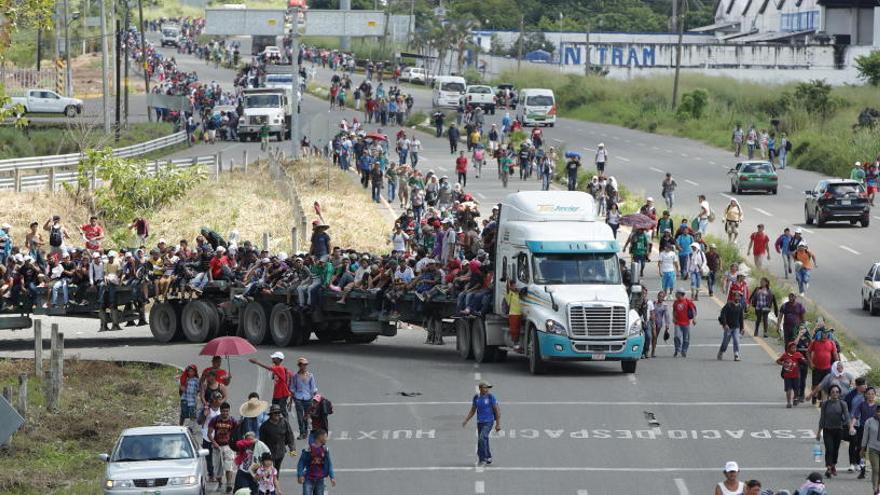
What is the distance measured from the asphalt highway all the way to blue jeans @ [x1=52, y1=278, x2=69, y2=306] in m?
1.26

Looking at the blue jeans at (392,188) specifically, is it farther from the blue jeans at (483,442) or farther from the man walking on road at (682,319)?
the blue jeans at (483,442)

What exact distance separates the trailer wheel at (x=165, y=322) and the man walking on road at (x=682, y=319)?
10.7 metres

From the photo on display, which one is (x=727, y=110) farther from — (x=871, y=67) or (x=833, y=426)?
(x=833, y=426)

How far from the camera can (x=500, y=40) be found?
152375 mm

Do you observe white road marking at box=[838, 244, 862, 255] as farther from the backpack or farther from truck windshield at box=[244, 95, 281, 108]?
truck windshield at box=[244, 95, 281, 108]

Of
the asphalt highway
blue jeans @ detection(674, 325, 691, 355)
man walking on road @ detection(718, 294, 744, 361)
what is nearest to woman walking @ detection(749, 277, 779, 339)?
A: the asphalt highway

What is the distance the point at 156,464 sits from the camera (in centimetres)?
2148

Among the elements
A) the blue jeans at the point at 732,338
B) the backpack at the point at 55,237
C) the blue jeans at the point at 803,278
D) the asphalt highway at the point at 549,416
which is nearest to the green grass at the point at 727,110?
the blue jeans at the point at 803,278

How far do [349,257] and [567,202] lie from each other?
4995 mm

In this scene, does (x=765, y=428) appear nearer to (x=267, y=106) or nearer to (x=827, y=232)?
(x=827, y=232)

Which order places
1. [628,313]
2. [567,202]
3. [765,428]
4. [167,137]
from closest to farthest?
[765,428]
[628,313]
[567,202]
[167,137]

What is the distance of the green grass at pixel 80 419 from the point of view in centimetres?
2427

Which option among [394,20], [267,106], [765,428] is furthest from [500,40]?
[765,428]

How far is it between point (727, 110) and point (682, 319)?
6850cm
